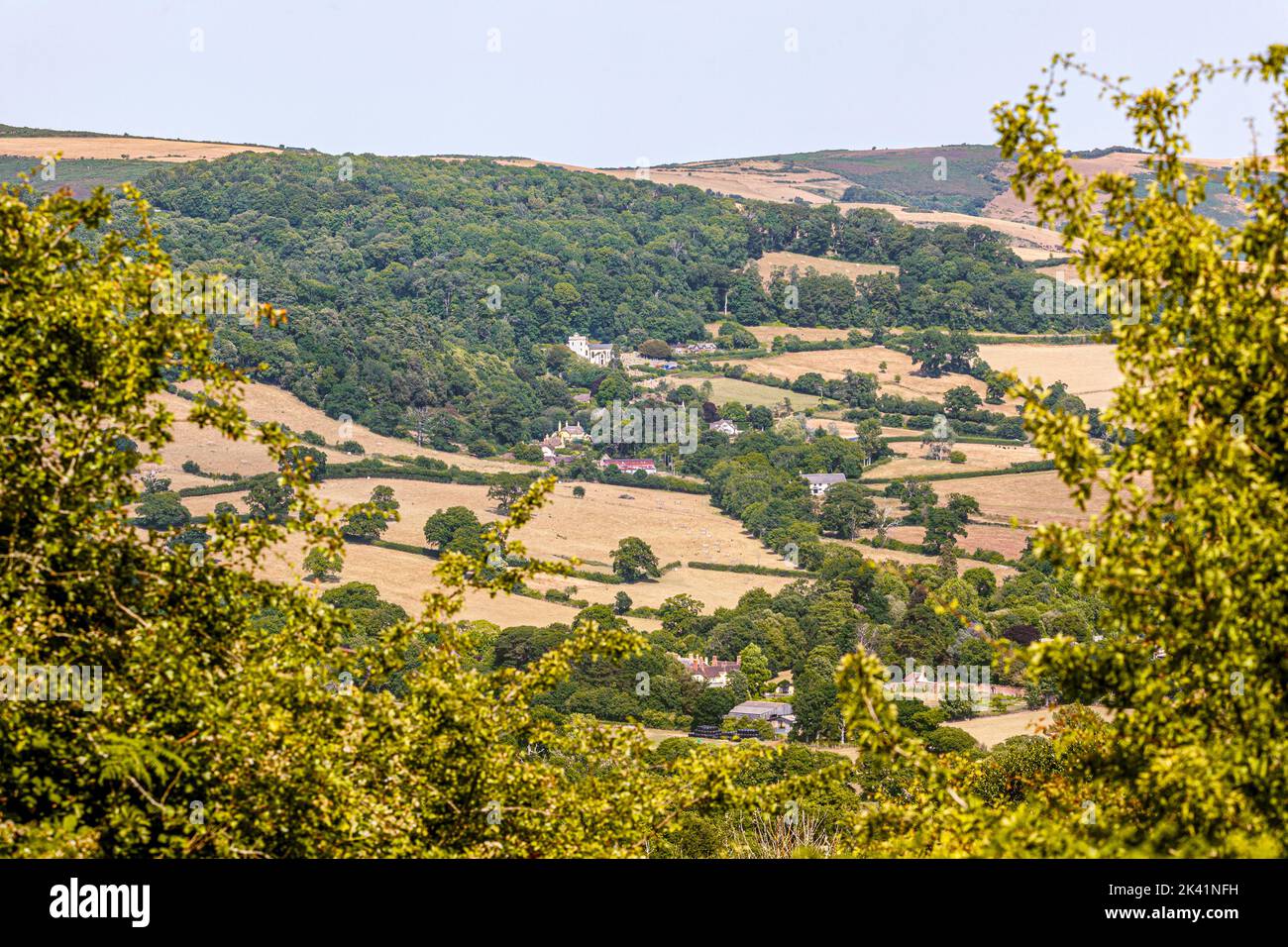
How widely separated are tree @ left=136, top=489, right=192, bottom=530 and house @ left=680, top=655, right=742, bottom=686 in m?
35.7

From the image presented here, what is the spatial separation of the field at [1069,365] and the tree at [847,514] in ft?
92.1

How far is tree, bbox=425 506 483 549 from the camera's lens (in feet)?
342

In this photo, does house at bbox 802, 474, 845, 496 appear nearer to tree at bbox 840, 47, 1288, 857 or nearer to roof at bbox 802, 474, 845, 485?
roof at bbox 802, 474, 845, 485

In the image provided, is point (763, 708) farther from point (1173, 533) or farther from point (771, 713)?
point (1173, 533)

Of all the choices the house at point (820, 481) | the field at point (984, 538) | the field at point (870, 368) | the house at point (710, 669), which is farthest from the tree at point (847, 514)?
the field at point (870, 368)

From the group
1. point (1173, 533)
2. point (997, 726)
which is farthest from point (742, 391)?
point (1173, 533)

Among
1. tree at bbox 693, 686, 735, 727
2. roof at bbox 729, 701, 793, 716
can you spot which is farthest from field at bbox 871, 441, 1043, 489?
tree at bbox 693, 686, 735, 727

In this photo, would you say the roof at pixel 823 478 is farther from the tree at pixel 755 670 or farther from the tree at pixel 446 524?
the tree at pixel 755 670

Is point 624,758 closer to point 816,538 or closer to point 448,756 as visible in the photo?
point 448,756

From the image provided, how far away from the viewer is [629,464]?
152 meters

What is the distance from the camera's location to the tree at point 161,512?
9319 cm

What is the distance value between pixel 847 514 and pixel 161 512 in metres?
62.1

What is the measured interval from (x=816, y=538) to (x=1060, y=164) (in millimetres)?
111781
